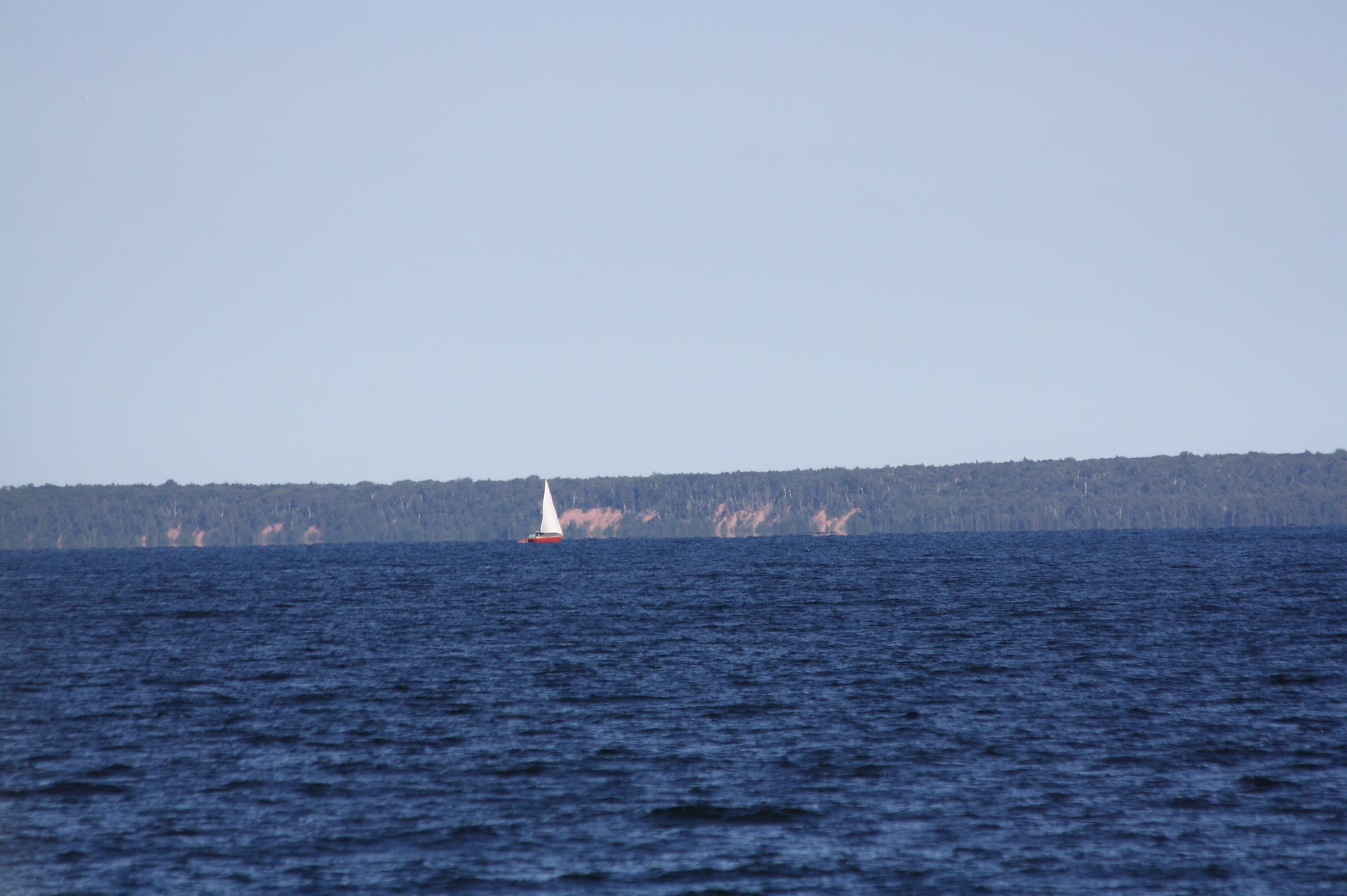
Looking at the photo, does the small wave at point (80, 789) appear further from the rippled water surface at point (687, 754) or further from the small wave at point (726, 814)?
the small wave at point (726, 814)

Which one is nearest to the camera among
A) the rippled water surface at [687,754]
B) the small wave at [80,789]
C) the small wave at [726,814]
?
the rippled water surface at [687,754]

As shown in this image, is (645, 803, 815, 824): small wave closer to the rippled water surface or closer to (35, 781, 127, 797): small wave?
the rippled water surface

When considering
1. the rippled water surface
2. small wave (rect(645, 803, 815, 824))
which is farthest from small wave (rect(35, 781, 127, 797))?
small wave (rect(645, 803, 815, 824))

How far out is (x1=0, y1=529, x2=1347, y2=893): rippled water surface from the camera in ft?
75.7

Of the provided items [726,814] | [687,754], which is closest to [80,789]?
[687,754]

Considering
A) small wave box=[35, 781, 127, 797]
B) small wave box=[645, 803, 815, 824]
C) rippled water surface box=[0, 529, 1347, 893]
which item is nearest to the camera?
rippled water surface box=[0, 529, 1347, 893]

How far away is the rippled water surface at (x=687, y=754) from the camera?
23.1 m

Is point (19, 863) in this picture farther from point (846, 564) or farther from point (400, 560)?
point (400, 560)

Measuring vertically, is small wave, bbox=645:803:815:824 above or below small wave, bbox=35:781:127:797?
below

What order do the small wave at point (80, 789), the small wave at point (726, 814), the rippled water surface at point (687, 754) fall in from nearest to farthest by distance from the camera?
1. the rippled water surface at point (687, 754)
2. the small wave at point (726, 814)
3. the small wave at point (80, 789)

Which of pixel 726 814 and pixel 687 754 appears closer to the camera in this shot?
pixel 726 814

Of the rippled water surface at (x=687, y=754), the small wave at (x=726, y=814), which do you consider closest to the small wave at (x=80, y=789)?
the rippled water surface at (x=687, y=754)

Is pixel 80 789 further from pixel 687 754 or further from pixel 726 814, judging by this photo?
pixel 726 814

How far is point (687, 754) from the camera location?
106 ft
